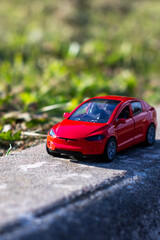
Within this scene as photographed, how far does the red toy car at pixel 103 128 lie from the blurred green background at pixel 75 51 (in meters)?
2.81

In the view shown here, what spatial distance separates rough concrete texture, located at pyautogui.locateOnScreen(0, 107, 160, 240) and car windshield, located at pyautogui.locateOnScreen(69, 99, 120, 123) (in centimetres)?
86

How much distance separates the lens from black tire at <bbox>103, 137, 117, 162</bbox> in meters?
7.13

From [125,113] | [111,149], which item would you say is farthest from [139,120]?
[111,149]

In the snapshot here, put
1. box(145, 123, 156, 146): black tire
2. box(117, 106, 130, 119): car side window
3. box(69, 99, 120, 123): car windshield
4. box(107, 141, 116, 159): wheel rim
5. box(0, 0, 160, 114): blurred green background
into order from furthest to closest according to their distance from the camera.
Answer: box(0, 0, 160, 114): blurred green background → box(145, 123, 156, 146): black tire → box(117, 106, 130, 119): car side window → box(69, 99, 120, 123): car windshield → box(107, 141, 116, 159): wheel rim

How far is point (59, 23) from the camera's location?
2402cm

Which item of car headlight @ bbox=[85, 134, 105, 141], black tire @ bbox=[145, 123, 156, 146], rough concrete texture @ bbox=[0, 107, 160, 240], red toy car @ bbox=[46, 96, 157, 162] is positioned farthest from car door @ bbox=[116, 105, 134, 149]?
black tire @ bbox=[145, 123, 156, 146]

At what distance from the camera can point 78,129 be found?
23.8 feet

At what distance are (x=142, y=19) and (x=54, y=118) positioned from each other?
57.1ft

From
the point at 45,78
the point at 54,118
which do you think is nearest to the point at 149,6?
the point at 45,78

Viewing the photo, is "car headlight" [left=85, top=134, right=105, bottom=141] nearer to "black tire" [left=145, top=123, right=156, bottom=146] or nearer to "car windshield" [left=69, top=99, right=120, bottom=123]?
"car windshield" [left=69, top=99, right=120, bottom=123]

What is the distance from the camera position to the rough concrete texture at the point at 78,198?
15.5 feet

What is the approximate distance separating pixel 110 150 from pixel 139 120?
1.39 m

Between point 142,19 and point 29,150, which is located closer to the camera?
point 29,150

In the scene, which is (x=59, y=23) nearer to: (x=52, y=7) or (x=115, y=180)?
(x=52, y=7)
